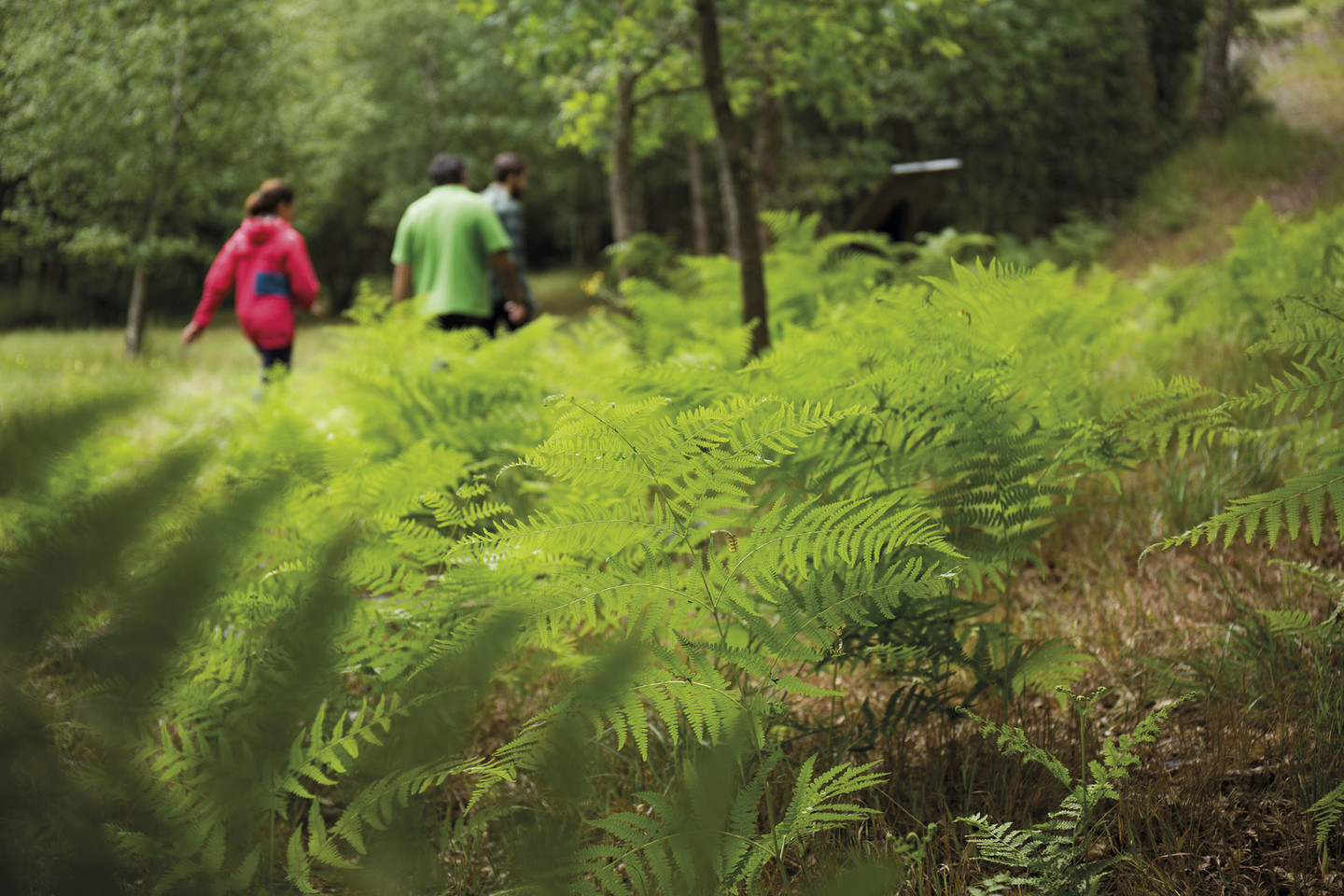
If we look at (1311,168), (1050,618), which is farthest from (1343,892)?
(1311,168)

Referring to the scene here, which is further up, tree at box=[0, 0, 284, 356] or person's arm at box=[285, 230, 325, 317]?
tree at box=[0, 0, 284, 356]

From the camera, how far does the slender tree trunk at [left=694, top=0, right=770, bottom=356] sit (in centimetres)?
374

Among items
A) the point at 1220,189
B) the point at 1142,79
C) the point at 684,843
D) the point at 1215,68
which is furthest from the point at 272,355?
the point at 1215,68

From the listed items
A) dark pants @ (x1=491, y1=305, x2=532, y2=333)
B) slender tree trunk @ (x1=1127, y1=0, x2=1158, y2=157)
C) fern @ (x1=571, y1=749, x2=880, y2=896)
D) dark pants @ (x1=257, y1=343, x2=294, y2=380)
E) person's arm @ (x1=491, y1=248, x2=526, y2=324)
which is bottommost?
fern @ (x1=571, y1=749, x2=880, y2=896)

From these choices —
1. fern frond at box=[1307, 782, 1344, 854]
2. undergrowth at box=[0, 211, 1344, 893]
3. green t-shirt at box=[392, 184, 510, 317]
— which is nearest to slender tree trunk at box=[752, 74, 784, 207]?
green t-shirt at box=[392, 184, 510, 317]

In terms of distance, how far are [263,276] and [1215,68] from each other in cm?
1560

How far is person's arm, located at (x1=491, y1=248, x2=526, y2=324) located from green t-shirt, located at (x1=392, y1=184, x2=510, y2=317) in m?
0.06

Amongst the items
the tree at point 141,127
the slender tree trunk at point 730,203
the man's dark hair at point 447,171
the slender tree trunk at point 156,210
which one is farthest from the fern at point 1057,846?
the slender tree trunk at point 156,210

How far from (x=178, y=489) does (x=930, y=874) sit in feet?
4.24

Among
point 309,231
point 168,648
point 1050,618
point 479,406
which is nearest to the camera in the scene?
point 168,648

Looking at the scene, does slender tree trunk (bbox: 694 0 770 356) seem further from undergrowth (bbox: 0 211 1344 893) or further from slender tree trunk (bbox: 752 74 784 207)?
slender tree trunk (bbox: 752 74 784 207)

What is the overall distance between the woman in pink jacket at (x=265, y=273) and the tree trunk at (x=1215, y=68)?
593 inches

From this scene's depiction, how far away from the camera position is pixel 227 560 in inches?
18.7

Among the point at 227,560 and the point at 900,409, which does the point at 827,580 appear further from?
the point at 227,560
